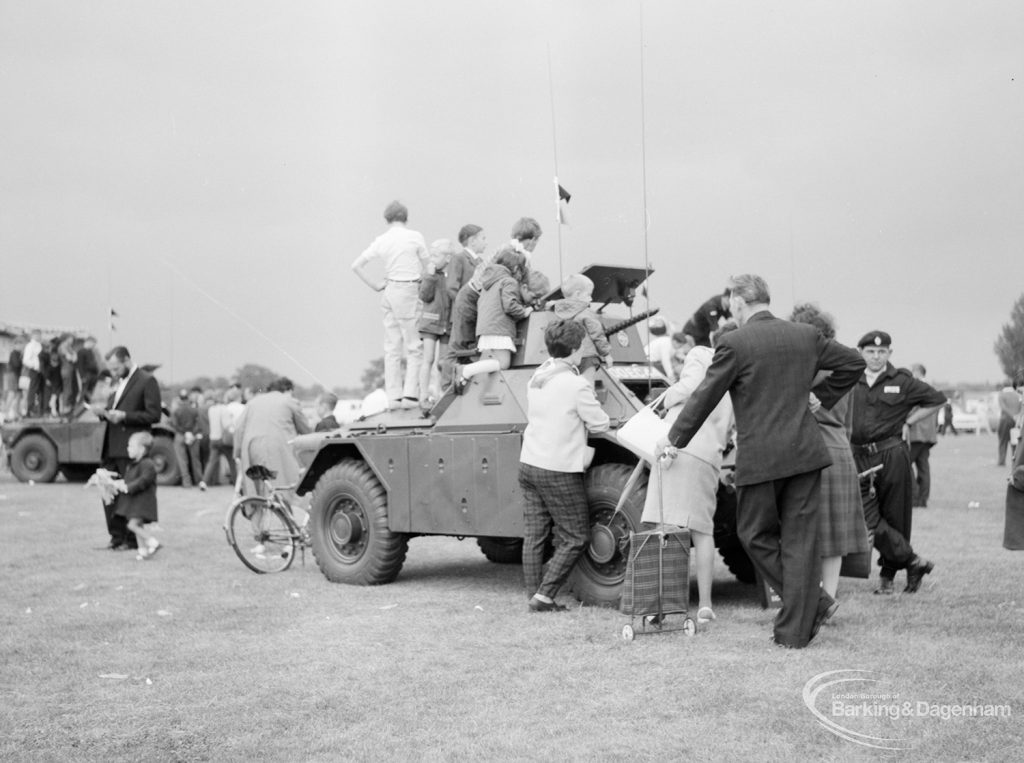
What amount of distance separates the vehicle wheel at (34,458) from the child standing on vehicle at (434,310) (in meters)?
14.9

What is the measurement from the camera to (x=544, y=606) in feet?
27.1

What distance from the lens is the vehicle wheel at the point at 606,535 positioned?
27.0 feet

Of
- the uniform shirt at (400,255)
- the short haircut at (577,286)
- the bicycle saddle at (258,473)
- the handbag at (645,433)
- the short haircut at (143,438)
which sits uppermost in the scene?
the uniform shirt at (400,255)

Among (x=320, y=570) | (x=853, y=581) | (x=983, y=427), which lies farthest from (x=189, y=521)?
(x=983, y=427)

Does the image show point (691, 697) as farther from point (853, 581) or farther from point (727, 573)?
point (727, 573)

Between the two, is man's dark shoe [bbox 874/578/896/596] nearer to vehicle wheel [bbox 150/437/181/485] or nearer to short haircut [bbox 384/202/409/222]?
short haircut [bbox 384/202/409/222]

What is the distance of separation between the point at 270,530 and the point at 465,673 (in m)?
4.90

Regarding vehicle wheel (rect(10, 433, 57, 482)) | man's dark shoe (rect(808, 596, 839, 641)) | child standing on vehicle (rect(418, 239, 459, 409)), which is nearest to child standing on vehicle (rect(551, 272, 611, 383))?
child standing on vehicle (rect(418, 239, 459, 409))

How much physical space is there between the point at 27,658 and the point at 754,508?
414 cm

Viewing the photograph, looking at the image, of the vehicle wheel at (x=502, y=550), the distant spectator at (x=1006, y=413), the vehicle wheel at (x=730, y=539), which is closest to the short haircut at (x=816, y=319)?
the vehicle wheel at (x=730, y=539)

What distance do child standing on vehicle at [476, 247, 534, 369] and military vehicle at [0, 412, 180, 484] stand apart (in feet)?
47.5

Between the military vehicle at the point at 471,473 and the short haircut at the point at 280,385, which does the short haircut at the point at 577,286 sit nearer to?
the military vehicle at the point at 471,473

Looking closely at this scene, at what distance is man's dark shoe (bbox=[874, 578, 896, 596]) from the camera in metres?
8.70

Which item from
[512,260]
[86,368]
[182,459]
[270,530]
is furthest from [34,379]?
[512,260]
